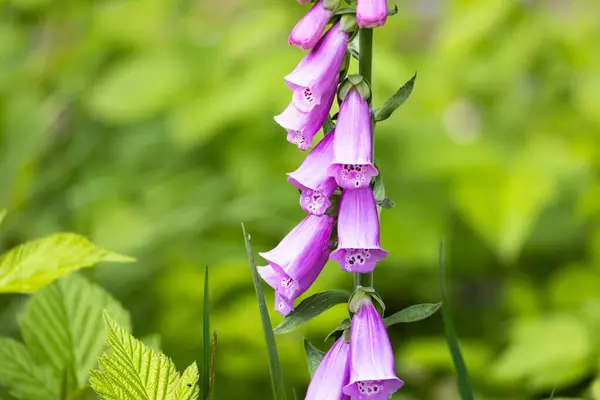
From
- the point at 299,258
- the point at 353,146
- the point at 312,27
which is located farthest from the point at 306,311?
the point at 312,27

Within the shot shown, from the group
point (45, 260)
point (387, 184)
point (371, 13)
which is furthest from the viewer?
point (387, 184)

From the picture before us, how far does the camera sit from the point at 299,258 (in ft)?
2.76

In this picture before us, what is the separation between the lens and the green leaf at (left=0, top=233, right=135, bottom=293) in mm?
962

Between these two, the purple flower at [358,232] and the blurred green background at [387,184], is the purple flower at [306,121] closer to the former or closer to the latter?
the purple flower at [358,232]

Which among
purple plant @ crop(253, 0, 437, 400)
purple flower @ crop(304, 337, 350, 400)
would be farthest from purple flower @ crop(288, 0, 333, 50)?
purple flower @ crop(304, 337, 350, 400)

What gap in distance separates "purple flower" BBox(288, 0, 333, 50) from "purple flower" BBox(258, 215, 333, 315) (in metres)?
0.19

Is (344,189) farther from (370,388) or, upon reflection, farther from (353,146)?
(370,388)

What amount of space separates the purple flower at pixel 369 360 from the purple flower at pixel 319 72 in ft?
0.70

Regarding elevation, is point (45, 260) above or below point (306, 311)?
above

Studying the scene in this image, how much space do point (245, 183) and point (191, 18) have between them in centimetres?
174

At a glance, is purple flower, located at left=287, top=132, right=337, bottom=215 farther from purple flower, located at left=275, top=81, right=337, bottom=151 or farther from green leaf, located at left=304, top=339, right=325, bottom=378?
green leaf, located at left=304, top=339, right=325, bottom=378

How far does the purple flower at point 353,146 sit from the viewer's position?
78 centimetres

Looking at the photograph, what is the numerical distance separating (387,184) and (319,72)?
140 centimetres

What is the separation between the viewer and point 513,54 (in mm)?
2273
